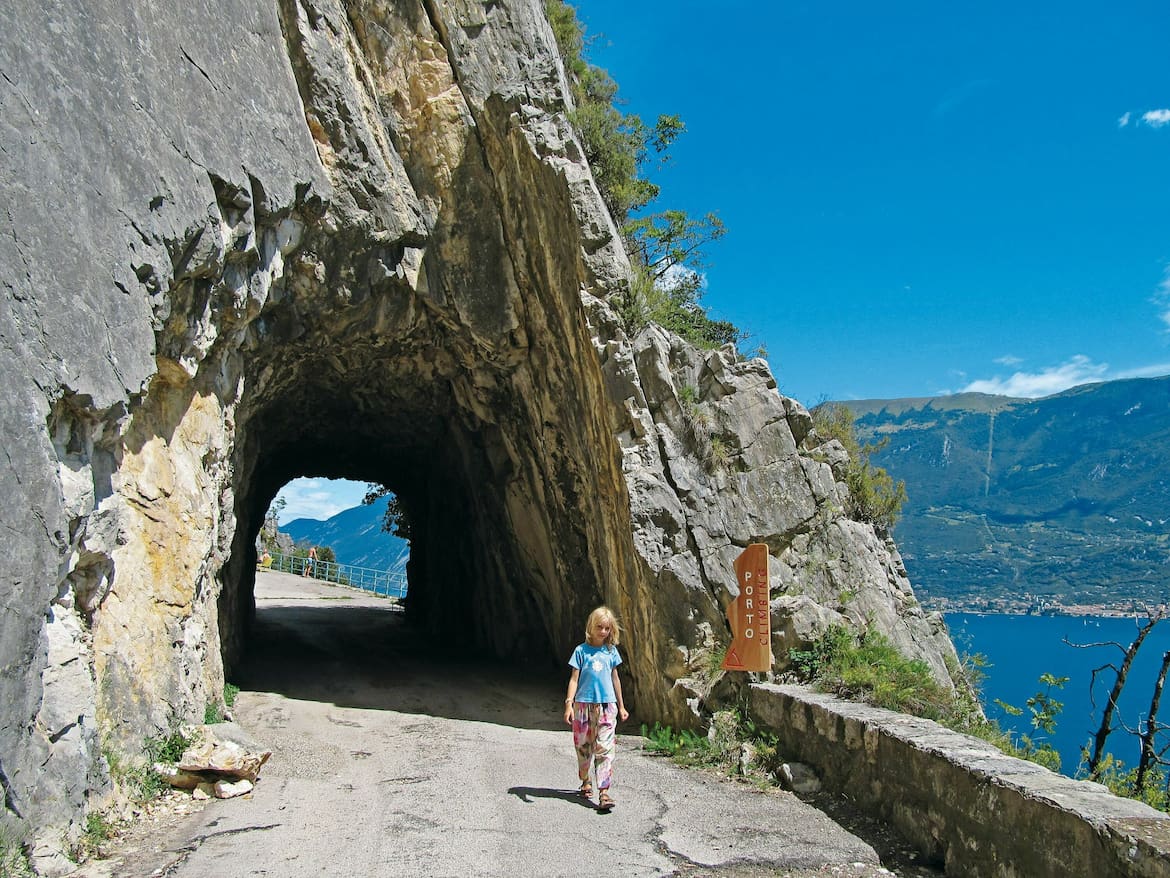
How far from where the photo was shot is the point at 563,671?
14.0m

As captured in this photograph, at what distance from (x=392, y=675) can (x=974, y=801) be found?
A: 1055 centimetres

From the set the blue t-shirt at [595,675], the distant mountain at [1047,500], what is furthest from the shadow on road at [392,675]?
the distant mountain at [1047,500]

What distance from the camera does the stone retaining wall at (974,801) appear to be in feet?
12.9

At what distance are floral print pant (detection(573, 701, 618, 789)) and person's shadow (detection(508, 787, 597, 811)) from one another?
1.04 feet

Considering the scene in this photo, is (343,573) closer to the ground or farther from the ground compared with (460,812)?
farther from the ground

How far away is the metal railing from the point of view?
3525cm

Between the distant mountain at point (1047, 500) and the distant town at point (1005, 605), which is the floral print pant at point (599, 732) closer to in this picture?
the distant mountain at point (1047, 500)

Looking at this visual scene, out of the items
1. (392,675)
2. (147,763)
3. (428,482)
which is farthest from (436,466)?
(147,763)

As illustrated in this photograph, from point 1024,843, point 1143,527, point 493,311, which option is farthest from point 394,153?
point 1143,527

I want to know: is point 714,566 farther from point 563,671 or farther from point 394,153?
point 394,153

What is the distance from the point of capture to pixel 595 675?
249 inches

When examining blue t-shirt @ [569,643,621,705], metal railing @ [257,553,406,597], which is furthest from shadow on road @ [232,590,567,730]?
metal railing @ [257,553,406,597]

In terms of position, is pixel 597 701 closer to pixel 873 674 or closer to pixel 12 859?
pixel 873 674

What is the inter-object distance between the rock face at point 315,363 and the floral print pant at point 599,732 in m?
2.84
